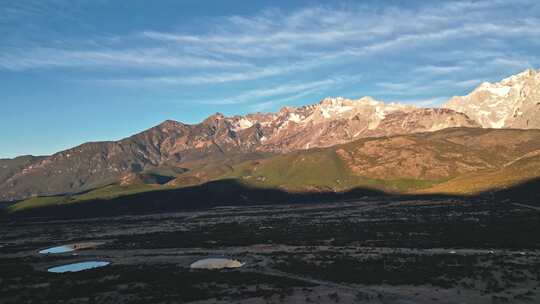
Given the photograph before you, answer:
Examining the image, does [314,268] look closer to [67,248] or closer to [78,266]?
[78,266]

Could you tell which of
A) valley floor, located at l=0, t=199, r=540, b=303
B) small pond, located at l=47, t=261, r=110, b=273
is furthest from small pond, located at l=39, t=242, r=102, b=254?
small pond, located at l=47, t=261, r=110, b=273

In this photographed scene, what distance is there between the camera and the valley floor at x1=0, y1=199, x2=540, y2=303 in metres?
71.6

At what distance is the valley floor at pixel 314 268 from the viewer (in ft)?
235

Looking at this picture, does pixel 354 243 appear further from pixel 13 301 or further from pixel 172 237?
pixel 13 301

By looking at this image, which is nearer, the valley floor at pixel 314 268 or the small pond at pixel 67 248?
the valley floor at pixel 314 268

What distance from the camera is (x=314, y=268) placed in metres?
93.8

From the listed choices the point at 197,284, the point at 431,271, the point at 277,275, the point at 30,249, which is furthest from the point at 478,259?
the point at 30,249

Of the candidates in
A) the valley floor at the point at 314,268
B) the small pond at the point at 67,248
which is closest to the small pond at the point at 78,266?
the valley floor at the point at 314,268

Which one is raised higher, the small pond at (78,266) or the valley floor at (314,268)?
the small pond at (78,266)

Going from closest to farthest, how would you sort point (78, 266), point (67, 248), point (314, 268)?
point (314, 268)
point (78, 266)
point (67, 248)

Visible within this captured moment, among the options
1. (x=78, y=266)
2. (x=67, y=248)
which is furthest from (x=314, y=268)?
(x=67, y=248)

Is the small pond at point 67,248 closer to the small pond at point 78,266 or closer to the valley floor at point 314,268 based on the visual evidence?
the valley floor at point 314,268

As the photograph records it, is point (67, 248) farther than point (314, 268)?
Yes

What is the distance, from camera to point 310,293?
239ft
